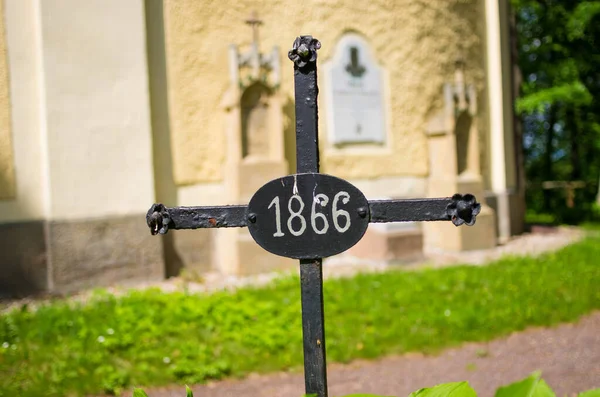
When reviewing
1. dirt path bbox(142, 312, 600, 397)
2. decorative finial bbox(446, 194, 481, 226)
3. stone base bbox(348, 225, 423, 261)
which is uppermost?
decorative finial bbox(446, 194, 481, 226)

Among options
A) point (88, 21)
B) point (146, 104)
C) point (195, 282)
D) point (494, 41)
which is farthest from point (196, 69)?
point (494, 41)

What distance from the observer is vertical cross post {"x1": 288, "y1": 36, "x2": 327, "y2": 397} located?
1484mm

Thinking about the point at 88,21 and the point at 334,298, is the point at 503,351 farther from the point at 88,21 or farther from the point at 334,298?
the point at 88,21

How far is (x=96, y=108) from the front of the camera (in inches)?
241

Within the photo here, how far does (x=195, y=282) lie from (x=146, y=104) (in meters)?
2.08

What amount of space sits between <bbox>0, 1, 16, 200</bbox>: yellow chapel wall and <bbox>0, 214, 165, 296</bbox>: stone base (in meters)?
0.41

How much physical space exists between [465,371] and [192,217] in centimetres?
254

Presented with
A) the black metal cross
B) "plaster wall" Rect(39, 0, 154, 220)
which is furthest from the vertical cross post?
"plaster wall" Rect(39, 0, 154, 220)

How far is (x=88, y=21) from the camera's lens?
605cm

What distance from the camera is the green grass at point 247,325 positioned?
3.48 meters

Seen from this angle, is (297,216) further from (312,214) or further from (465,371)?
(465,371)

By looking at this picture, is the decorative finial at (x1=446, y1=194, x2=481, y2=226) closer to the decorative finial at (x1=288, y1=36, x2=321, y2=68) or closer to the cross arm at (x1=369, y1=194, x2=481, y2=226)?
the cross arm at (x1=369, y1=194, x2=481, y2=226)

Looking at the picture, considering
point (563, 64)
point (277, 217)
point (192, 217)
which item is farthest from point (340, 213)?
point (563, 64)

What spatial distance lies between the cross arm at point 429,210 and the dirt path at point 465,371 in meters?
1.93
